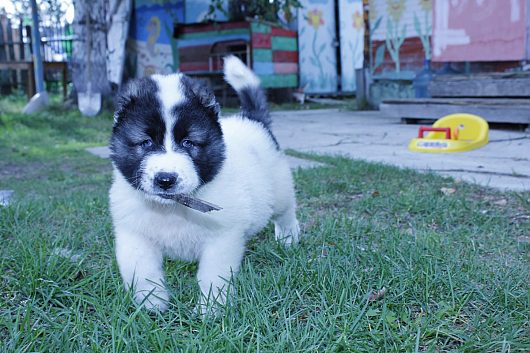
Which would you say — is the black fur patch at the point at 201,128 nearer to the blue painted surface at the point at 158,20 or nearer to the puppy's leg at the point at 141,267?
the puppy's leg at the point at 141,267

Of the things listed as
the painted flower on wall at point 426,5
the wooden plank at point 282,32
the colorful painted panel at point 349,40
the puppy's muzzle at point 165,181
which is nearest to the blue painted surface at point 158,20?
the wooden plank at point 282,32

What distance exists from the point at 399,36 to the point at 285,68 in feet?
14.2

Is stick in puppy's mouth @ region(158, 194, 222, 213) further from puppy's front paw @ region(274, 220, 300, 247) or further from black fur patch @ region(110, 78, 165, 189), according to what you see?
puppy's front paw @ region(274, 220, 300, 247)

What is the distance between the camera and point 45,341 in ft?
5.63

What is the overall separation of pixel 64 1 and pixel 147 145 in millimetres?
21840

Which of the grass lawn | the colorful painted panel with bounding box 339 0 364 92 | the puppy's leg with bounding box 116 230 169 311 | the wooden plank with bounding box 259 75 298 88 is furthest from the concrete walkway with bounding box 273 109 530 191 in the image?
the colorful painted panel with bounding box 339 0 364 92

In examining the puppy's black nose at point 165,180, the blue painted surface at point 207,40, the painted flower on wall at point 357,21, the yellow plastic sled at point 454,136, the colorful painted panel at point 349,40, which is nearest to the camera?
the puppy's black nose at point 165,180

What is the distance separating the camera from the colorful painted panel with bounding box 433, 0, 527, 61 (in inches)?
307

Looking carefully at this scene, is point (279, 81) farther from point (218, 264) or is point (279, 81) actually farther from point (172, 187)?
point (172, 187)

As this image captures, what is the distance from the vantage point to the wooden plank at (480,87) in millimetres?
7211

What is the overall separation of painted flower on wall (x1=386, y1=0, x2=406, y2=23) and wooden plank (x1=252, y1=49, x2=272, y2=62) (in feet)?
11.5

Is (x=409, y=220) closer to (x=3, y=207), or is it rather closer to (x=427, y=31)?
(x=3, y=207)

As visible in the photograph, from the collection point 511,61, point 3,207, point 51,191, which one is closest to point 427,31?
point 511,61

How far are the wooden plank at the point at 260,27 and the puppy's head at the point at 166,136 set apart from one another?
Result: 1068cm
